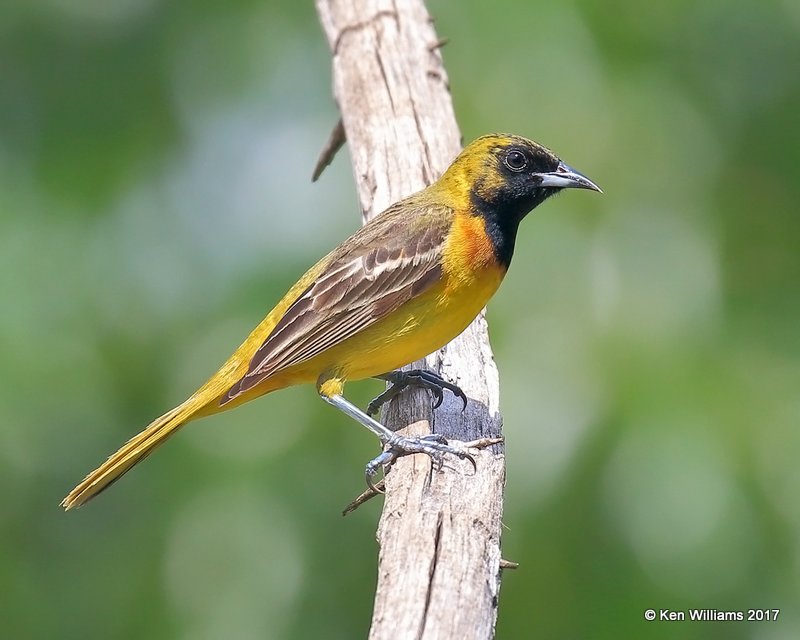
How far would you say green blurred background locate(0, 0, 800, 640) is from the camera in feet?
16.3

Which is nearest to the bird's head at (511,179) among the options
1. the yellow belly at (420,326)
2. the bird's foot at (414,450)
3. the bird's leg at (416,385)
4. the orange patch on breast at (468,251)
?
the orange patch on breast at (468,251)

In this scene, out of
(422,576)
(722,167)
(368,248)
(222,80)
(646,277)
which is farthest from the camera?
(222,80)

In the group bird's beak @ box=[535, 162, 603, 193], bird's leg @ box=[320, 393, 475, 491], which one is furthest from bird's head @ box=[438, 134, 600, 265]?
bird's leg @ box=[320, 393, 475, 491]

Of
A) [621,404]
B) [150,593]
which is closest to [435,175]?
[621,404]

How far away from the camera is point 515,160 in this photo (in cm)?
514

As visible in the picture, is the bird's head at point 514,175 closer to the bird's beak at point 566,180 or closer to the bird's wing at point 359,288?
the bird's beak at point 566,180

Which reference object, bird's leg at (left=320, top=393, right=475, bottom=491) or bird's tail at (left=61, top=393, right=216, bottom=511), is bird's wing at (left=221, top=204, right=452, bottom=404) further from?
bird's leg at (left=320, top=393, right=475, bottom=491)

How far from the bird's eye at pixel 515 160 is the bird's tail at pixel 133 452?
1713 millimetres

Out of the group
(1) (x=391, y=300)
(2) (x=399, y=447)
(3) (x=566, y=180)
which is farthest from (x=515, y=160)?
(2) (x=399, y=447)

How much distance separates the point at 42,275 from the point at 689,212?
3338 mm

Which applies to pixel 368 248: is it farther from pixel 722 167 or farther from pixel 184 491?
pixel 722 167

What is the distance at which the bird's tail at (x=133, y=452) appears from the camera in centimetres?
477

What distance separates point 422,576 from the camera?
338cm

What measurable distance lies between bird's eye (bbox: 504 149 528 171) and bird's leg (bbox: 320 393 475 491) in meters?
1.33
